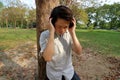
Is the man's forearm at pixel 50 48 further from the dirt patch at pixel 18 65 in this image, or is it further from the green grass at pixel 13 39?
the green grass at pixel 13 39

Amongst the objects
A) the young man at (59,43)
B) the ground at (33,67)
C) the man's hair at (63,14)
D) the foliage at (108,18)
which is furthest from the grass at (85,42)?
the foliage at (108,18)

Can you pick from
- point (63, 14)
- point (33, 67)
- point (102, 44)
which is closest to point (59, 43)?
point (63, 14)

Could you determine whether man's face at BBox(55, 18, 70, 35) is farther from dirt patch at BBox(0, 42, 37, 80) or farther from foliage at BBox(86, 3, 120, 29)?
foliage at BBox(86, 3, 120, 29)

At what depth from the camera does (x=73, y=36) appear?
8.21 ft

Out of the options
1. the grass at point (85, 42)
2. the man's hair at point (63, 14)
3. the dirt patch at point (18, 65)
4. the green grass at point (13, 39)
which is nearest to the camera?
the man's hair at point (63, 14)

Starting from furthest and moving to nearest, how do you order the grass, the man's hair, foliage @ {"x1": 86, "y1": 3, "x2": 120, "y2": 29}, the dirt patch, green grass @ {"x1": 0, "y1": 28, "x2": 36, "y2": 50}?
foliage @ {"x1": 86, "y1": 3, "x2": 120, "y2": 29}
the grass
green grass @ {"x1": 0, "y1": 28, "x2": 36, "y2": 50}
the dirt patch
the man's hair

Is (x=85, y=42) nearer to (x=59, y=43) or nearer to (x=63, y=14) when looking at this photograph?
(x=59, y=43)

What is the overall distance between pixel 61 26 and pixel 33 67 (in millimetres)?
3713

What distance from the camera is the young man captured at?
7.66 feet

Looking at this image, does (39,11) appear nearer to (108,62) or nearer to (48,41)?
(48,41)

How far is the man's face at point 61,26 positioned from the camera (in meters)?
2.32

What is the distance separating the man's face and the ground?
2838 millimetres

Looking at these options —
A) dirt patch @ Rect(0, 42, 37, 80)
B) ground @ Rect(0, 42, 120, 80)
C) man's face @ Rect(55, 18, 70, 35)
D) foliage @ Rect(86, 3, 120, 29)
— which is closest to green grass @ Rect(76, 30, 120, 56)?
ground @ Rect(0, 42, 120, 80)

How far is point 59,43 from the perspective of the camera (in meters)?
2.51
